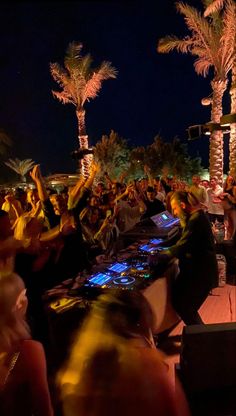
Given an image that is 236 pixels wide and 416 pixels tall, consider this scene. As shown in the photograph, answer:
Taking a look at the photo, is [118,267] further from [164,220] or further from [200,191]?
[200,191]

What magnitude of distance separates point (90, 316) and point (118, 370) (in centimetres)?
107

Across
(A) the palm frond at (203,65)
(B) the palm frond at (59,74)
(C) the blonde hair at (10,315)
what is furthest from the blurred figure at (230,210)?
(B) the palm frond at (59,74)

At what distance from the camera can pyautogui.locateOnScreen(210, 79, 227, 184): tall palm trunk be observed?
1695 cm

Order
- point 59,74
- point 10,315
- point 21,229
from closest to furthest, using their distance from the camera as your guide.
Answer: point 10,315, point 21,229, point 59,74

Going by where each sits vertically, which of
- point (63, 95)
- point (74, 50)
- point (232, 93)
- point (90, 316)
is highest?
point (74, 50)

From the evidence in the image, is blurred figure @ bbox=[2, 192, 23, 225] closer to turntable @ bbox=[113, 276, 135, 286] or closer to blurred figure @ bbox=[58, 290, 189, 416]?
turntable @ bbox=[113, 276, 135, 286]

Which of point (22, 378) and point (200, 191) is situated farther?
point (200, 191)

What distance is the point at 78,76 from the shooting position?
20.5 meters

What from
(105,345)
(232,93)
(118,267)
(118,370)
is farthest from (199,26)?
(118,370)

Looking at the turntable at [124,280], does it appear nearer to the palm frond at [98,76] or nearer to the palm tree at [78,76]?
the palm tree at [78,76]

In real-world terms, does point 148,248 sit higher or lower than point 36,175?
lower

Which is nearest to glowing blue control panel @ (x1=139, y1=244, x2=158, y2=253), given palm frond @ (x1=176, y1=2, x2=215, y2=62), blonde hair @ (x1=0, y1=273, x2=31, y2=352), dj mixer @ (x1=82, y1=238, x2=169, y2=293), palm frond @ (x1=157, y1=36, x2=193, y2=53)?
dj mixer @ (x1=82, y1=238, x2=169, y2=293)

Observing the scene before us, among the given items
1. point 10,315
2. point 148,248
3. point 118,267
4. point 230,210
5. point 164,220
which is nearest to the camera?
point 10,315

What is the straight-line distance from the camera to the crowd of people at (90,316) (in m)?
1.92
